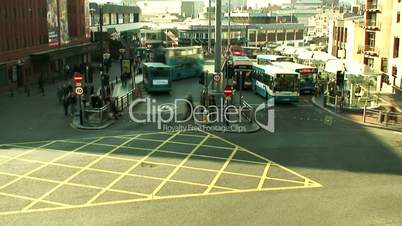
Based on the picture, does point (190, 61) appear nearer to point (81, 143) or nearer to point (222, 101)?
point (222, 101)

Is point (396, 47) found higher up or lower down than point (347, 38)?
lower down

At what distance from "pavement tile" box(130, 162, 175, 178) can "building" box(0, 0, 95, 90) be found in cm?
2929

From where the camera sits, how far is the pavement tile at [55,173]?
18266 mm

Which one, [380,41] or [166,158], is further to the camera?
[380,41]

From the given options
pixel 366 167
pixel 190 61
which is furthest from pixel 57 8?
pixel 366 167

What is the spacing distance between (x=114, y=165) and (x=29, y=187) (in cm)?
379

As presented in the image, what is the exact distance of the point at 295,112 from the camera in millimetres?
34719

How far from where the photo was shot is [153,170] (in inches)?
760

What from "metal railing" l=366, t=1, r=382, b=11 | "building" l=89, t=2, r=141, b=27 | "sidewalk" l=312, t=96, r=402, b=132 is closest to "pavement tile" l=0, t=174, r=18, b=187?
"sidewalk" l=312, t=96, r=402, b=132

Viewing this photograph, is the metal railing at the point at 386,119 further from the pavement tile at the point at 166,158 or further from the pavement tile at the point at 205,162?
the pavement tile at the point at 166,158

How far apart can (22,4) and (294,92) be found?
1128 inches

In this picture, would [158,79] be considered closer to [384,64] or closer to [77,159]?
[77,159]

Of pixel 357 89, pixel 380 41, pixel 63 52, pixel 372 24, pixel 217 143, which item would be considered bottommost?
pixel 217 143

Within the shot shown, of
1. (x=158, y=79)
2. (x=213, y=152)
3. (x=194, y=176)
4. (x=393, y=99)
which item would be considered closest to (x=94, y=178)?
(x=194, y=176)
